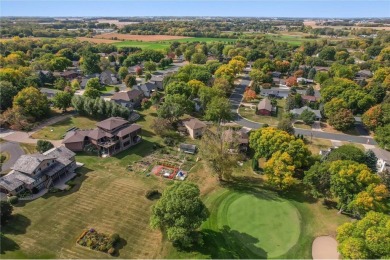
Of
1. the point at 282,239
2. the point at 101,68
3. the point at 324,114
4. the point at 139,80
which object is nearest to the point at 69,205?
the point at 282,239

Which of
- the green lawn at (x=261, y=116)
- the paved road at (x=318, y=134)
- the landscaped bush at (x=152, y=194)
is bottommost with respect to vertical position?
the landscaped bush at (x=152, y=194)

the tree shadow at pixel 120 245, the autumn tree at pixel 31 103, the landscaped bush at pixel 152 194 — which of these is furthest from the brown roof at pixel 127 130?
the autumn tree at pixel 31 103

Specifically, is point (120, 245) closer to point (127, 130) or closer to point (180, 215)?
point (180, 215)

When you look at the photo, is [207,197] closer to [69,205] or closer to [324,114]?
[69,205]

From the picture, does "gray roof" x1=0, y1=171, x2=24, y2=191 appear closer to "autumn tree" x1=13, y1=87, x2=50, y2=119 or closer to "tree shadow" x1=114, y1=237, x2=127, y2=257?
"tree shadow" x1=114, y1=237, x2=127, y2=257

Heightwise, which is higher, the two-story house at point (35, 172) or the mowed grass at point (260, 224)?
the two-story house at point (35, 172)

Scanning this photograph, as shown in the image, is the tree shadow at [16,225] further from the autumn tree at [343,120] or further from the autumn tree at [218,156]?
the autumn tree at [343,120]
